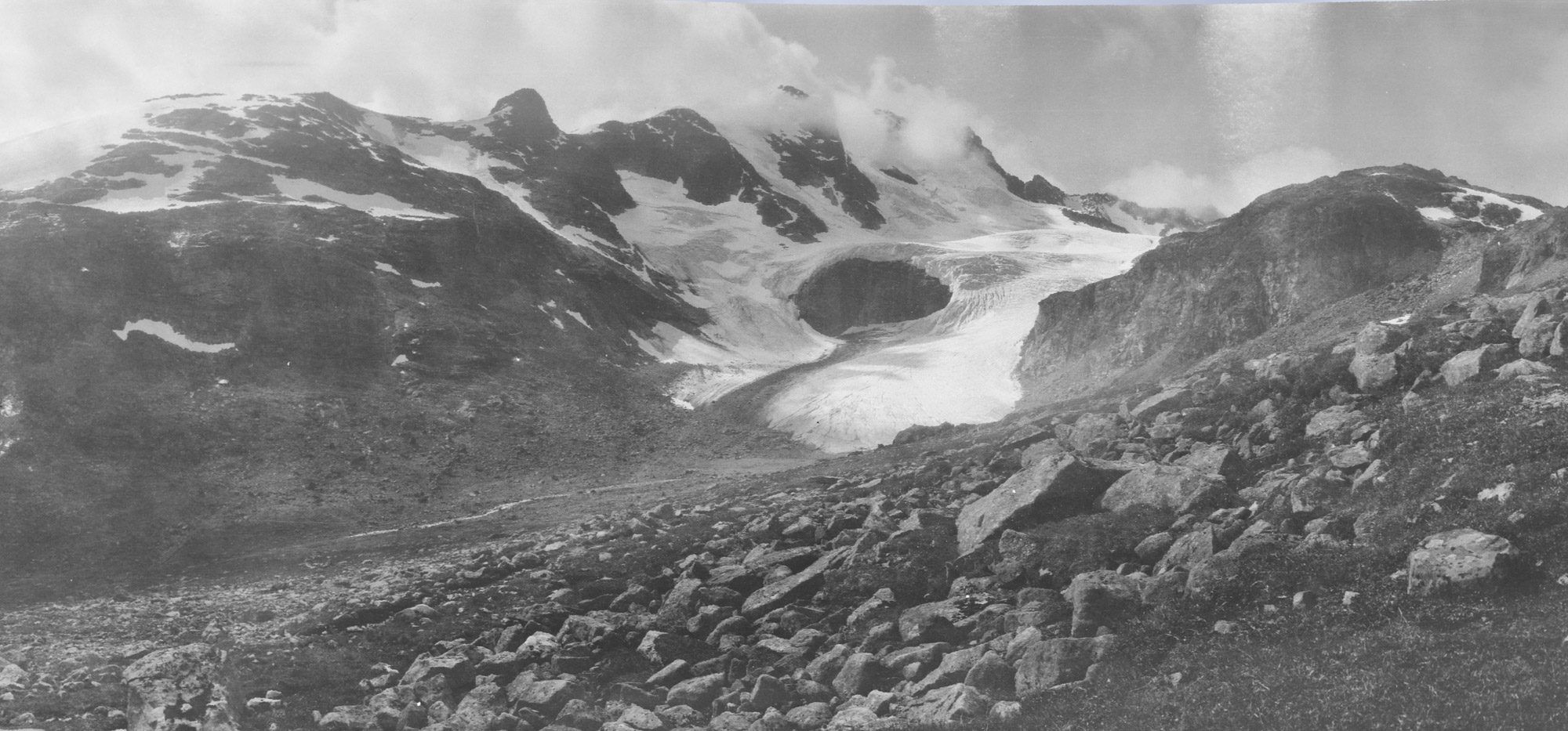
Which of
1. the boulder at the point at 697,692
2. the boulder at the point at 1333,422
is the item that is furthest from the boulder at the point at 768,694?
the boulder at the point at 1333,422

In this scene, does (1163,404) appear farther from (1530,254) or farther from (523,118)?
(523,118)

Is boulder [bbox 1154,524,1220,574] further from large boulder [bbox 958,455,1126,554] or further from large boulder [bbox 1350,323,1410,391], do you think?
large boulder [bbox 1350,323,1410,391]

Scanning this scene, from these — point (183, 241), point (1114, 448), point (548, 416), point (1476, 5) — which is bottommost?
point (1114, 448)

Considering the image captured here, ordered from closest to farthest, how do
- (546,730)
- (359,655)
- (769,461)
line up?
(546,730), (359,655), (769,461)

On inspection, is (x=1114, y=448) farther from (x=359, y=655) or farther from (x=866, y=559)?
(x=359, y=655)

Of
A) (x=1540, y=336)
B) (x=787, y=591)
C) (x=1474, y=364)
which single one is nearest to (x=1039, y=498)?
(x=787, y=591)

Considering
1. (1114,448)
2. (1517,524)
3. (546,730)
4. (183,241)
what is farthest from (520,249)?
(1517,524)
